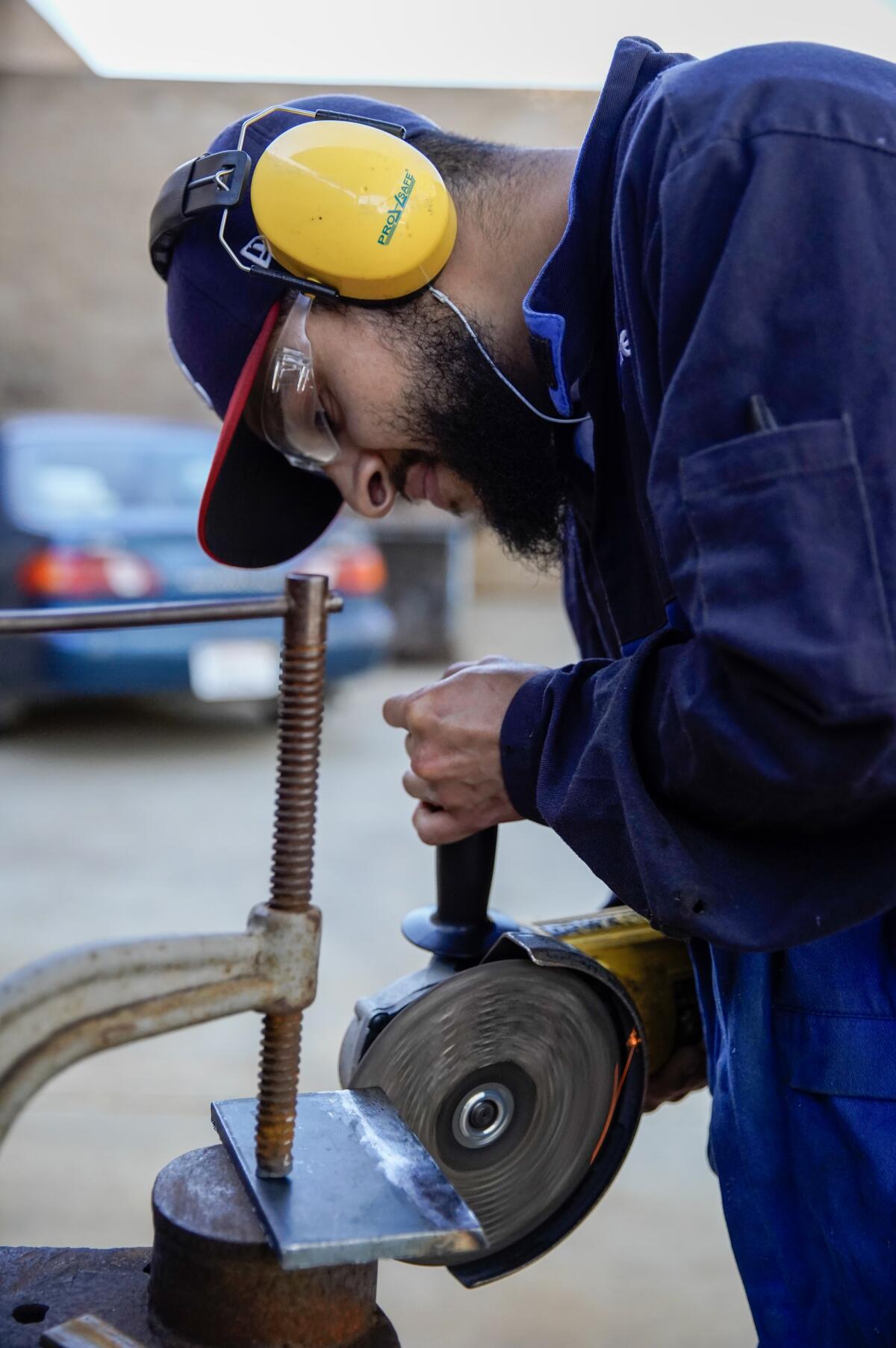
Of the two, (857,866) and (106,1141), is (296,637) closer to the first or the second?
(857,866)

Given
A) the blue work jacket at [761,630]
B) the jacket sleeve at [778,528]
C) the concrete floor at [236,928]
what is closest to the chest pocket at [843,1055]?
the blue work jacket at [761,630]

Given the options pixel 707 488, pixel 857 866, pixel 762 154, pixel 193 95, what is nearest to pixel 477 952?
pixel 857 866

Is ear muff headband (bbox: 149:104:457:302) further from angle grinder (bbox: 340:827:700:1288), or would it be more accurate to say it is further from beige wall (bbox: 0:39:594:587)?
beige wall (bbox: 0:39:594:587)

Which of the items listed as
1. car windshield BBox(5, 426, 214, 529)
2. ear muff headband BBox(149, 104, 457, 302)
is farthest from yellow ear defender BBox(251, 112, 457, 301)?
car windshield BBox(5, 426, 214, 529)

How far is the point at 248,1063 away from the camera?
2945 millimetres

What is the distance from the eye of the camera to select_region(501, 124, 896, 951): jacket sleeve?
2.73ft

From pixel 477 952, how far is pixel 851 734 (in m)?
0.50

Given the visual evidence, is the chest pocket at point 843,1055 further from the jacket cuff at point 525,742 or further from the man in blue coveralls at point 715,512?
the jacket cuff at point 525,742

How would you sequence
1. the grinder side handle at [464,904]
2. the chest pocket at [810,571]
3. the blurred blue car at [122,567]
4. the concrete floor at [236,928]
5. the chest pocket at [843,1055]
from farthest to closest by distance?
1. the blurred blue car at [122,567]
2. the concrete floor at [236,928]
3. the grinder side handle at [464,904]
4. the chest pocket at [843,1055]
5. the chest pocket at [810,571]

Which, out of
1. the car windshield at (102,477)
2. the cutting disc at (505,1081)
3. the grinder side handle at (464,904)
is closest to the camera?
the cutting disc at (505,1081)

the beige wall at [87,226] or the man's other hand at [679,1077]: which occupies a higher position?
the beige wall at [87,226]

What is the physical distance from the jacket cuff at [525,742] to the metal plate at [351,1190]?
28 centimetres

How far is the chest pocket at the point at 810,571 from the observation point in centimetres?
82

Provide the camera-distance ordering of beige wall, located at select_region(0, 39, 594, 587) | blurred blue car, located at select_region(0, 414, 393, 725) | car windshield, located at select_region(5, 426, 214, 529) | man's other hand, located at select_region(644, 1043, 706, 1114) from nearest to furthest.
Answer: man's other hand, located at select_region(644, 1043, 706, 1114)
blurred blue car, located at select_region(0, 414, 393, 725)
car windshield, located at select_region(5, 426, 214, 529)
beige wall, located at select_region(0, 39, 594, 587)
